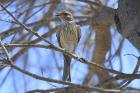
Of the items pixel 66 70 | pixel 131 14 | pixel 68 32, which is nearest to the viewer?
pixel 131 14

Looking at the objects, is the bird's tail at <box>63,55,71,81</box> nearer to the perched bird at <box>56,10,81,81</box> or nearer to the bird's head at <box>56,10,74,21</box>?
the perched bird at <box>56,10,81,81</box>

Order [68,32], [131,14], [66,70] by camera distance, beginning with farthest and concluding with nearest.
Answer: [68,32] < [66,70] < [131,14]

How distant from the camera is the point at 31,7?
477 centimetres

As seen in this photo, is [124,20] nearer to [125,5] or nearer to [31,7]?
[125,5]

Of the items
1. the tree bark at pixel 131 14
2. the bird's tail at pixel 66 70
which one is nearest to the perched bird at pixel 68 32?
the bird's tail at pixel 66 70

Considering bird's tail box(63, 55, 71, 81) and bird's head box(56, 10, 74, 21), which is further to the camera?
bird's head box(56, 10, 74, 21)

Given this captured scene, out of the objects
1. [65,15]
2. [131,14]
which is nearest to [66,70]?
[65,15]

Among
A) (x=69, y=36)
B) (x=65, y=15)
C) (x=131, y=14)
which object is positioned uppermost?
(x=65, y=15)

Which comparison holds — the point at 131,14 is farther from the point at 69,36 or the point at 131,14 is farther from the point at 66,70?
the point at 69,36

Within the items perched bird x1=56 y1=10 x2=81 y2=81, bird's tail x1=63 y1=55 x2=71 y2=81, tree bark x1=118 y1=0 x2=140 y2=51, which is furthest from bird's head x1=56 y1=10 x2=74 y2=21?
tree bark x1=118 y1=0 x2=140 y2=51

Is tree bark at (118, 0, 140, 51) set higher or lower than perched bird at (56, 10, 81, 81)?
lower

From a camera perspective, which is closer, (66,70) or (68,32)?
(66,70)

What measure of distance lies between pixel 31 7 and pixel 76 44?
2.64ft

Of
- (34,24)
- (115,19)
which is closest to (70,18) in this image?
(34,24)
